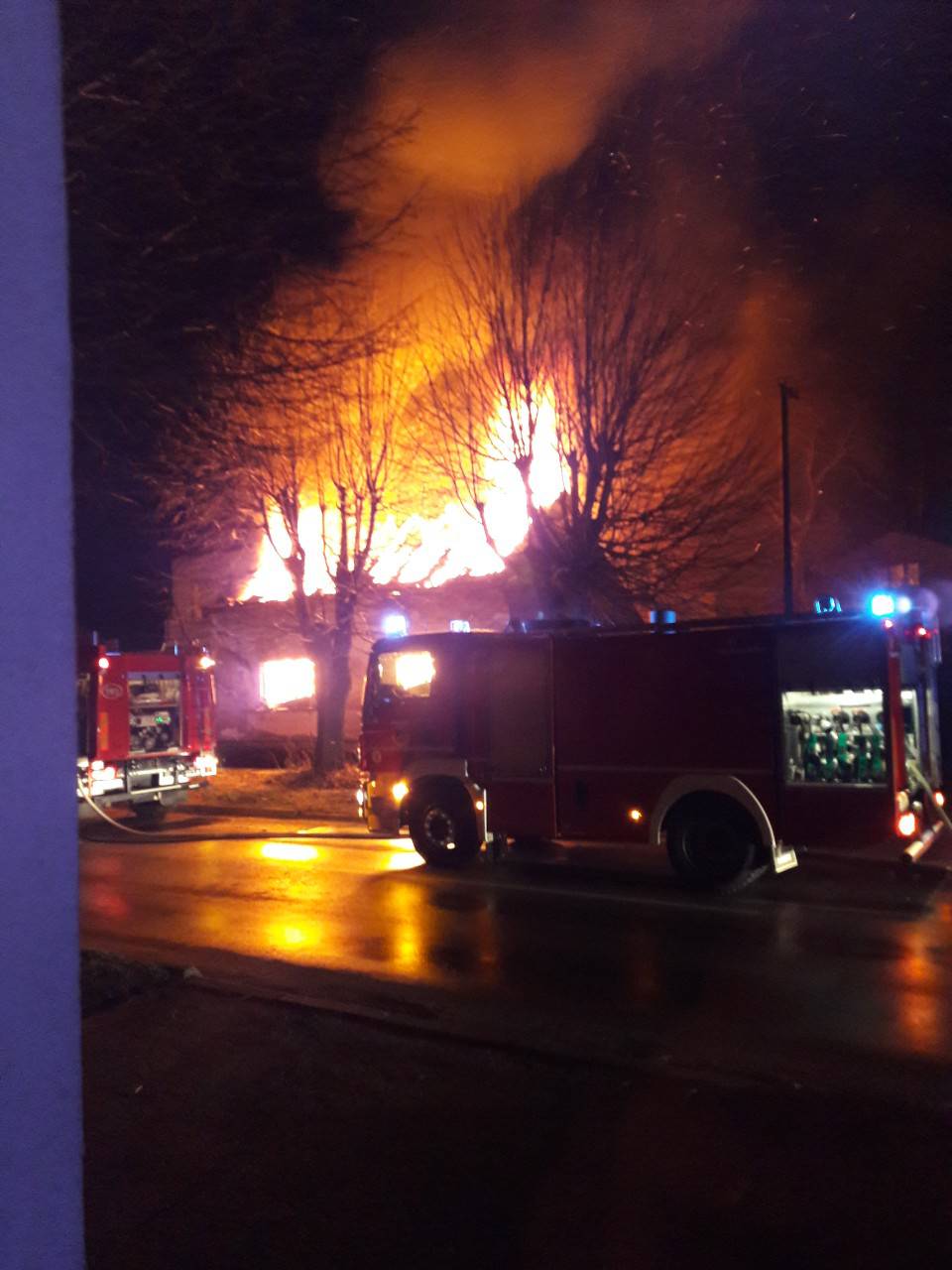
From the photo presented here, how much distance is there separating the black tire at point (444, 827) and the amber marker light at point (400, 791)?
0.41 feet

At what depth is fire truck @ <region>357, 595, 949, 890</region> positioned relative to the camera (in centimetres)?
818

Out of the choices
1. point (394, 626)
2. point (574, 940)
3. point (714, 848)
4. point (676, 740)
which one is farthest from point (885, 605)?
point (394, 626)

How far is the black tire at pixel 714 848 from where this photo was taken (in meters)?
8.73

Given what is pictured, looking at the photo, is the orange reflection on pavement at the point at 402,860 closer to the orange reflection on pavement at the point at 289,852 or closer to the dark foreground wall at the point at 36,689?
the orange reflection on pavement at the point at 289,852

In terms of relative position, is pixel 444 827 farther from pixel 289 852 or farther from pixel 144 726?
pixel 144 726

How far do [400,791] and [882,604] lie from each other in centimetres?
488

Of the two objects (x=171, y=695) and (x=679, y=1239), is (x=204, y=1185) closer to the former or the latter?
(x=679, y=1239)

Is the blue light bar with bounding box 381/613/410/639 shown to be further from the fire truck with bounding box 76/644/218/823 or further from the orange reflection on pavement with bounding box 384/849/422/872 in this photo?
the fire truck with bounding box 76/644/218/823

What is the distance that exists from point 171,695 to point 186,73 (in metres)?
10.5

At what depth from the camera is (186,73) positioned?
5793 millimetres

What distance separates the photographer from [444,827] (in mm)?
10258

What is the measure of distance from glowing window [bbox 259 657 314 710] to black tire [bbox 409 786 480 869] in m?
14.2

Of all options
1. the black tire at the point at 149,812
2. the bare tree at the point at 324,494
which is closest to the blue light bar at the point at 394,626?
the bare tree at the point at 324,494

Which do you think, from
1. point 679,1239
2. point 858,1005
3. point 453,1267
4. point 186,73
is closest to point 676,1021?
point 858,1005
